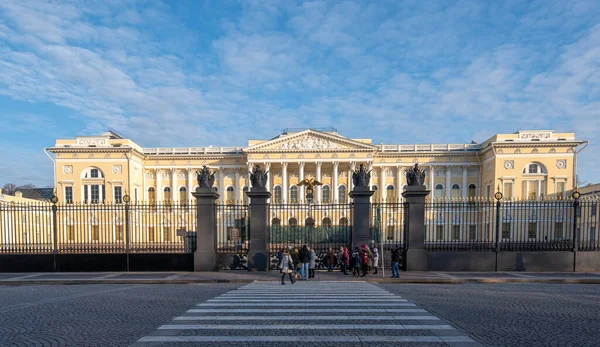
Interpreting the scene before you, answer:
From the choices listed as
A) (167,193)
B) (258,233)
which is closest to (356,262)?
(258,233)

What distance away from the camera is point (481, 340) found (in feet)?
21.0

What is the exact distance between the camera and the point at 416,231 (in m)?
16.2

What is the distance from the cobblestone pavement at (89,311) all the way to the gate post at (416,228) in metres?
7.91

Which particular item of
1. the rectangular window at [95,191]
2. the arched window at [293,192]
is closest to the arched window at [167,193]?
the rectangular window at [95,191]

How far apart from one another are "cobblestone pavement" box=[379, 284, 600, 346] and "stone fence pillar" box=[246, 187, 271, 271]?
570cm

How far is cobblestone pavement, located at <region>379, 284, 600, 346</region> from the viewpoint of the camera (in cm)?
662

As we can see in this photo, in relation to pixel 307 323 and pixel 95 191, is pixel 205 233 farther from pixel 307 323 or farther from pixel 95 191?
pixel 95 191

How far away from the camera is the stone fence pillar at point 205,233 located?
54.1 feet

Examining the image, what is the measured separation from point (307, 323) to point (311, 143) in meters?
52.2

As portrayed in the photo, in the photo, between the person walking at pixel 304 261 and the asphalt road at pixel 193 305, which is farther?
the person walking at pixel 304 261

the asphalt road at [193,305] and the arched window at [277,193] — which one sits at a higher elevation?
the asphalt road at [193,305]

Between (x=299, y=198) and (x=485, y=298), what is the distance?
49.3 m

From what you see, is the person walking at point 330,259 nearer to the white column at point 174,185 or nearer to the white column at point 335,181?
the white column at point 335,181

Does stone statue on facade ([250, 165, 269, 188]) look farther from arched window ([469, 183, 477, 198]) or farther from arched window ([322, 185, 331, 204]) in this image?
arched window ([469, 183, 477, 198])
